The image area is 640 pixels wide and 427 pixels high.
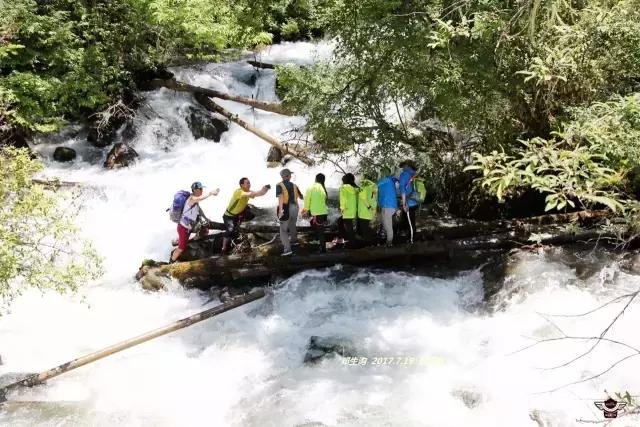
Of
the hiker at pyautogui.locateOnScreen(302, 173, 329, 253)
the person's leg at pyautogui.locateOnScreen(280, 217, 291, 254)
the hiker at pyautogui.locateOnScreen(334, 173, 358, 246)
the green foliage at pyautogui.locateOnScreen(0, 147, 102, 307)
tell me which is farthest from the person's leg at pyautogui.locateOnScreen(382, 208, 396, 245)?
the green foliage at pyautogui.locateOnScreen(0, 147, 102, 307)

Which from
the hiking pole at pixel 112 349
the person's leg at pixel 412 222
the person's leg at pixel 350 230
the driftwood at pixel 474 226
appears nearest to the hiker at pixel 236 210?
the driftwood at pixel 474 226

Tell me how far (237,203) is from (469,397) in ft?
18.4

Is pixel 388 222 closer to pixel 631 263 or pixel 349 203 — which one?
pixel 349 203

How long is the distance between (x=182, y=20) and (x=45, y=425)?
1248 centimetres

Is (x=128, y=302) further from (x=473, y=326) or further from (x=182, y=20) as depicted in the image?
(x=182, y=20)

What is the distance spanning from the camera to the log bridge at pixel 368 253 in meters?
10.1

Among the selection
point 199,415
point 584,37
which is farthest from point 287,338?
point 584,37

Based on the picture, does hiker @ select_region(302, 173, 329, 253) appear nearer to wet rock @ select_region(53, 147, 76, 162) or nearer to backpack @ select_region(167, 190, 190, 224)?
backpack @ select_region(167, 190, 190, 224)

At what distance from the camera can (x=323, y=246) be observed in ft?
34.2

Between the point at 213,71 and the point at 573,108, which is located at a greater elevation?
the point at 213,71

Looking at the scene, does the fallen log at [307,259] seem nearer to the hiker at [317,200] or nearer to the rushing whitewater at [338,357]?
the rushing whitewater at [338,357]

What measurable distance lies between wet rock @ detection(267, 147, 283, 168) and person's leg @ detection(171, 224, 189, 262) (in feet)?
20.0

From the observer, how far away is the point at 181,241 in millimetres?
10820

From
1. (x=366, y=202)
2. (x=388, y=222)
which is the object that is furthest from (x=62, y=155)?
(x=388, y=222)
